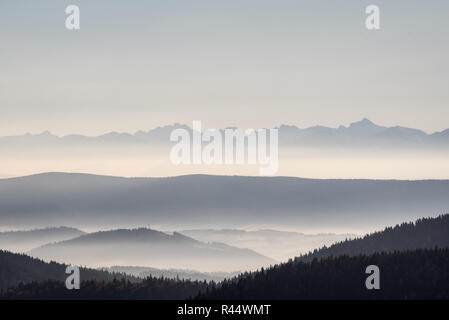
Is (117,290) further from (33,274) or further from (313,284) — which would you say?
(33,274)

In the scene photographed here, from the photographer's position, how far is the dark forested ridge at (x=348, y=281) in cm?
12300

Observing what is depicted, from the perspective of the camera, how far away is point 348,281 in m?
126

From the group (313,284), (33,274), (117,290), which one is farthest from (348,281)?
(33,274)

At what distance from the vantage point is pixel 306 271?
134 meters

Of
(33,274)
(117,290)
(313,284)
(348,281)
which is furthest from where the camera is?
(33,274)

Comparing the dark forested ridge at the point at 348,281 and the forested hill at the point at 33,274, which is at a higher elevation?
the forested hill at the point at 33,274

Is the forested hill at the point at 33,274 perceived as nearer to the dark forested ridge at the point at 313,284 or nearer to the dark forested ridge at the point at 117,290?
the dark forested ridge at the point at 117,290

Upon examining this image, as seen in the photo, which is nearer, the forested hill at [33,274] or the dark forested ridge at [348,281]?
the dark forested ridge at [348,281]

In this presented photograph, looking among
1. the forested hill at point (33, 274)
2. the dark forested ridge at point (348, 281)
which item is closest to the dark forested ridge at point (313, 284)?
the dark forested ridge at point (348, 281)

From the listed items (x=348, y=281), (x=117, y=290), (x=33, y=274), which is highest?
(x=33, y=274)
